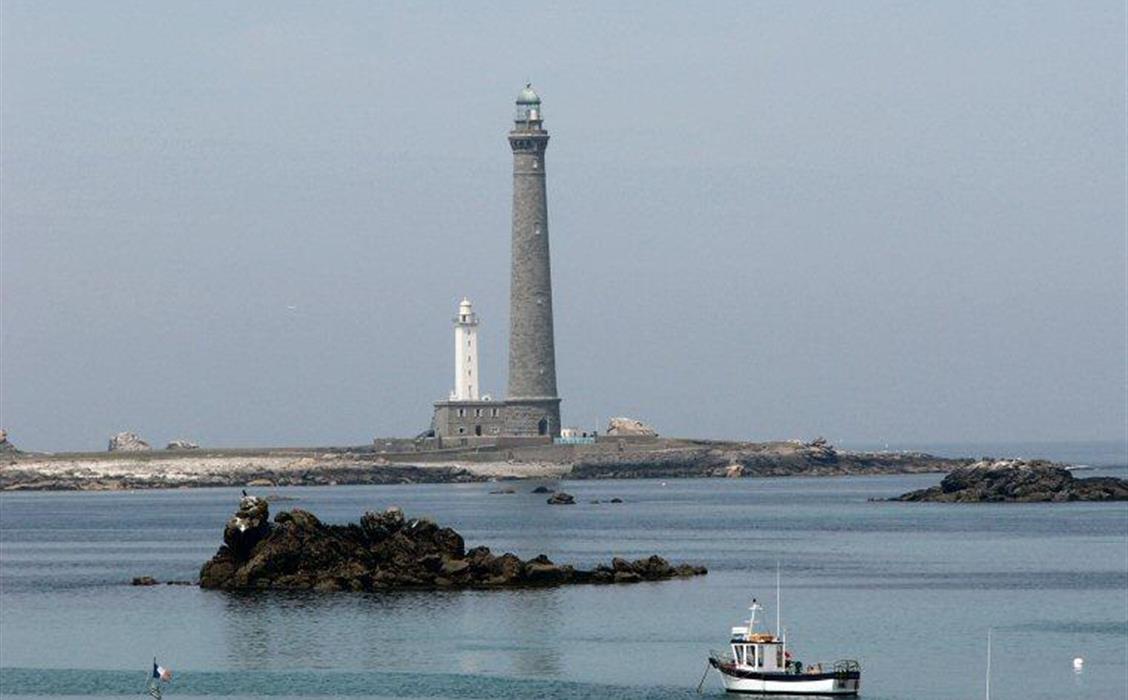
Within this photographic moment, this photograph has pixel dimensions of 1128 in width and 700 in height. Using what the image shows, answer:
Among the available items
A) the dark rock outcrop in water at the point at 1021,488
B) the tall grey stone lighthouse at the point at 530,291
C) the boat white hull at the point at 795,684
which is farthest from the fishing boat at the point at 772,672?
the tall grey stone lighthouse at the point at 530,291

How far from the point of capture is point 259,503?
7288cm

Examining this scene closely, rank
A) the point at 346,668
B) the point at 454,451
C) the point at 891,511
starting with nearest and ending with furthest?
the point at 346,668 → the point at 891,511 → the point at 454,451

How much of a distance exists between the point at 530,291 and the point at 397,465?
2235 centimetres

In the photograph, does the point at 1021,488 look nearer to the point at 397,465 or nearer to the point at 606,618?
the point at 397,465

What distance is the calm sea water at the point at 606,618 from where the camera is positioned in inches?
1956

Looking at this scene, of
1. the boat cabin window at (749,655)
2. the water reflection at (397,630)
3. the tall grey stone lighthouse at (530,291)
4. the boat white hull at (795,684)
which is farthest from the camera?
the tall grey stone lighthouse at (530,291)

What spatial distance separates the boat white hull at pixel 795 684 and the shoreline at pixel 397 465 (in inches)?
4833

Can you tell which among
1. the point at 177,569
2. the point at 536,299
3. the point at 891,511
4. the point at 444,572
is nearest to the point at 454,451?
the point at 536,299

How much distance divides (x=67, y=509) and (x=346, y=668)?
108m

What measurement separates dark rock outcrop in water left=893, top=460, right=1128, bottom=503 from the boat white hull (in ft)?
303

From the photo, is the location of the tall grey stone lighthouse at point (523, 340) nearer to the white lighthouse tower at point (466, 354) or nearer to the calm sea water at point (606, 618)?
the white lighthouse tower at point (466, 354)

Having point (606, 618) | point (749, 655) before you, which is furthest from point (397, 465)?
point (749, 655)

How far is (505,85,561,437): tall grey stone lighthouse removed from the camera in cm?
16250

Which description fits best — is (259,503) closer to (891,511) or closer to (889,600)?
(889,600)
